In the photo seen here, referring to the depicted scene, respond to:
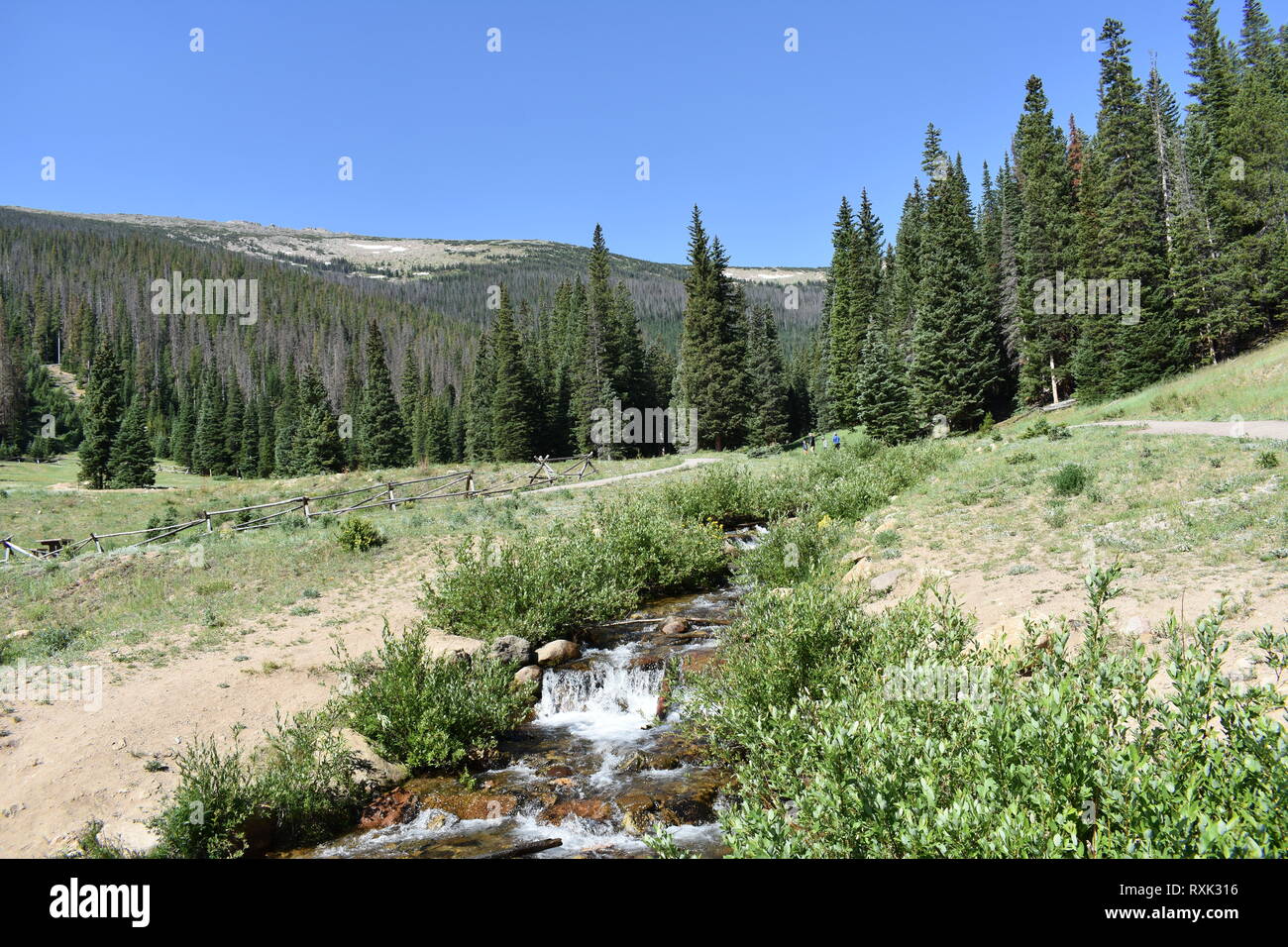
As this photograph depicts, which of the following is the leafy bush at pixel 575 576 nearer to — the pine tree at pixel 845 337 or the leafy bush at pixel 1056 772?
the leafy bush at pixel 1056 772

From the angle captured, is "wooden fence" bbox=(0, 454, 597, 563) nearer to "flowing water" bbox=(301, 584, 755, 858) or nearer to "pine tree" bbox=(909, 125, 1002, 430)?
"flowing water" bbox=(301, 584, 755, 858)

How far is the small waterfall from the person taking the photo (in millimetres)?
11719

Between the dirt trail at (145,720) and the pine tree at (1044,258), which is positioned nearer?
the dirt trail at (145,720)

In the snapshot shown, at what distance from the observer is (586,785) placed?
9.12m

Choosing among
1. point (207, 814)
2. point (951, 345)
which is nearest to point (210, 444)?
point (951, 345)

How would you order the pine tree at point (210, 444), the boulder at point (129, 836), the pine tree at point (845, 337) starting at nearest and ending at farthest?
the boulder at point (129, 836), the pine tree at point (845, 337), the pine tree at point (210, 444)

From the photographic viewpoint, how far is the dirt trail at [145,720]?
7.91 meters

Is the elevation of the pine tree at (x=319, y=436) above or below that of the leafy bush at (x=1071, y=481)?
above

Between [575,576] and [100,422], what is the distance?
208ft

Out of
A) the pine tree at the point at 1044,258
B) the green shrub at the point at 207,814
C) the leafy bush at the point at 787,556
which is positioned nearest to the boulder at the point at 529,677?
the green shrub at the point at 207,814

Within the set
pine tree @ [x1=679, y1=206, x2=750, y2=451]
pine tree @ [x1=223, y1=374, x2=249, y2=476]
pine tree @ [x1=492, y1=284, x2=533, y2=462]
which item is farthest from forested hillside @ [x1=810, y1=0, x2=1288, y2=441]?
pine tree @ [x1=223, y1=374, x2=249, y2=476]

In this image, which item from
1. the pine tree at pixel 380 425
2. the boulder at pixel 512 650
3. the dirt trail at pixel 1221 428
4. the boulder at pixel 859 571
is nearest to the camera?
the boulder at pixel 512 650

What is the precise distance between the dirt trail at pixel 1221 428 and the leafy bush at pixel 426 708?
21158 mm

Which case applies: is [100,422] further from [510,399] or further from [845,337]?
[845,337]
